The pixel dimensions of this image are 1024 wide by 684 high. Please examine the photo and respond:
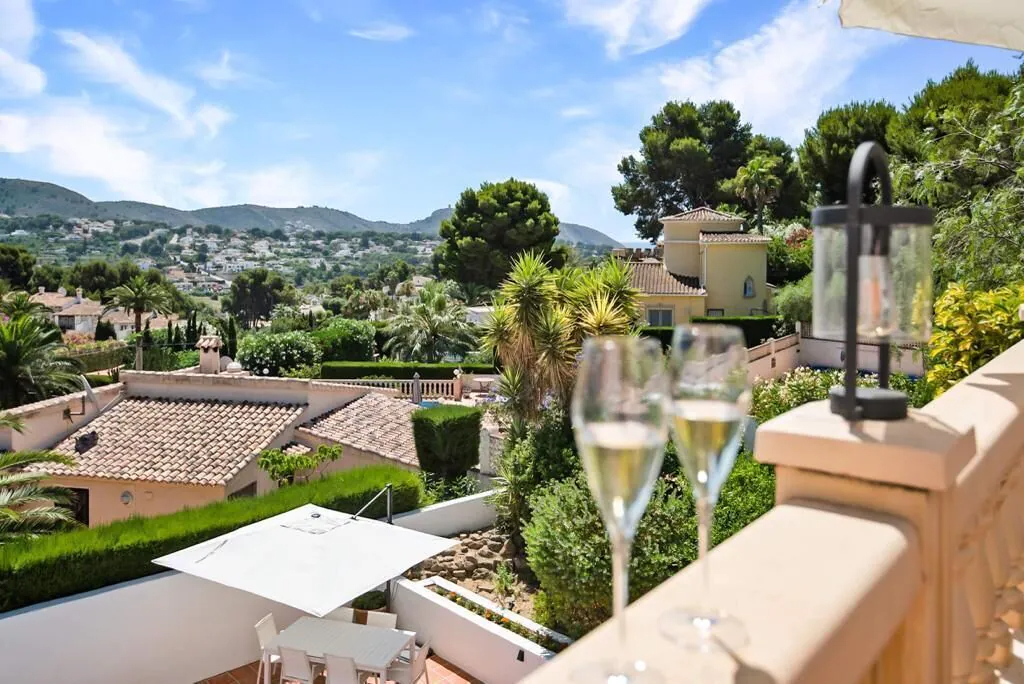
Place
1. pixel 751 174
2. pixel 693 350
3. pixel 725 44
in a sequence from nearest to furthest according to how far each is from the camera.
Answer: pixel 693 350, pixel 725 44, pixel 751 174

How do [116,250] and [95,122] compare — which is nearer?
[95,122]

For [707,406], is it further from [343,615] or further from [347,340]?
[347,340]

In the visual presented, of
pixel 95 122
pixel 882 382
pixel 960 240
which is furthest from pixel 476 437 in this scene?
pixel 95 122

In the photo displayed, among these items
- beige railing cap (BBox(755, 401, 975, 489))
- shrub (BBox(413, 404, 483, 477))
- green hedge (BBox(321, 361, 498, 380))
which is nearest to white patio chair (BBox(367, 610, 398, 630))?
shrub (BBox(413, 404, 483, 477))

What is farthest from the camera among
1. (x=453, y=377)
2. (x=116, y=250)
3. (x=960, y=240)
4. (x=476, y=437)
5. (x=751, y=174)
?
(x=116, y=250)

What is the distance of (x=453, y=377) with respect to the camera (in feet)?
92.3

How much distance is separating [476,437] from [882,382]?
12.7m

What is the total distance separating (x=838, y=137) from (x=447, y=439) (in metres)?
31.5

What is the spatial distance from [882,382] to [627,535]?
1.23 m

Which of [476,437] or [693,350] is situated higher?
[693,350]

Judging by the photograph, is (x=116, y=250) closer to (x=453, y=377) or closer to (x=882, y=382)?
(x=453, y=377)

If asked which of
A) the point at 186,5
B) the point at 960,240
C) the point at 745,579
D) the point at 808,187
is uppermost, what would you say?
the point at 186,5

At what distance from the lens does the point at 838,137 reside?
121 ft

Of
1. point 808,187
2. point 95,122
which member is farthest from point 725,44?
point 95,122
